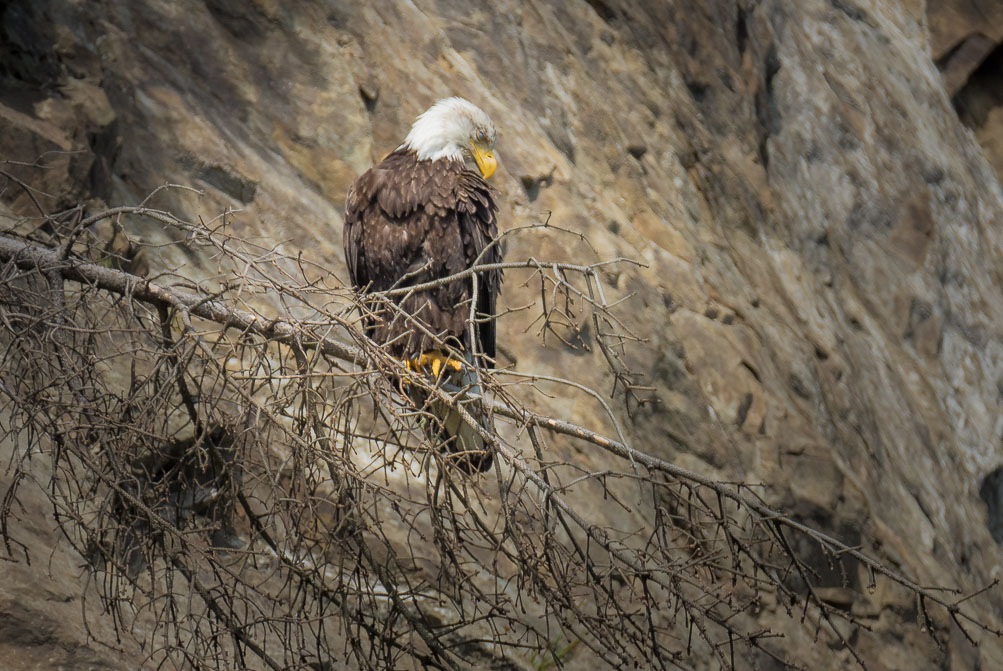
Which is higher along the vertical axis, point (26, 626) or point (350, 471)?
point (350, 471)

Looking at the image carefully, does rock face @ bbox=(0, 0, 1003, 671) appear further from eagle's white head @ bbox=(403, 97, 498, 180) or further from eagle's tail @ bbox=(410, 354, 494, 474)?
eagle's tail @ bbox=(410, 354, 494, 474)

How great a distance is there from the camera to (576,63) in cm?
673

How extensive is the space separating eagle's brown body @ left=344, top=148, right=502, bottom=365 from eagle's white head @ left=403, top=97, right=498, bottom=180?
7cm

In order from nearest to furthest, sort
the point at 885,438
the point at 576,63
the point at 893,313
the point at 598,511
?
the point at 598,511
the point at 576,63
the point at 885,438
the point at 893,313

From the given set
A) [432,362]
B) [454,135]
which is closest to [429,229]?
[454,135]

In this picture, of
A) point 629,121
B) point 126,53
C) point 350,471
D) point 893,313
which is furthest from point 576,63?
→ point 350,471

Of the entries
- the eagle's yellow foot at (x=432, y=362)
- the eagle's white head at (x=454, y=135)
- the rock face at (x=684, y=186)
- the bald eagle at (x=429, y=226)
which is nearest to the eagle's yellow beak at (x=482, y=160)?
the eagle's white head at (x=454, y=135)

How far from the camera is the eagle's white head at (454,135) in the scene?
4.19m

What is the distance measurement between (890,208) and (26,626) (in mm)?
7492

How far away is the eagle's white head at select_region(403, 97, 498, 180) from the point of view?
4.19m

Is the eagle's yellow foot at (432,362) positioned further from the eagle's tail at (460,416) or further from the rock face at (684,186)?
the rock face at (684,186)

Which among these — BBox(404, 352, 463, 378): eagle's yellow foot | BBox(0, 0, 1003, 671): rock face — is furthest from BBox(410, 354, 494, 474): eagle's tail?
BBox(0, 0, 1003, 671): rock face

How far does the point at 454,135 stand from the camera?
4.22 m

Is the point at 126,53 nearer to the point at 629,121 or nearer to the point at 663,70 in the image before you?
the point at 629,121
